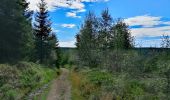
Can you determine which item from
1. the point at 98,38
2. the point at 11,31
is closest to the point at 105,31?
the point at 98,38

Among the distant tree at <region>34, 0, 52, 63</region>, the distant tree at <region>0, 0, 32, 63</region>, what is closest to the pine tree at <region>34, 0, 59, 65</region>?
the distant tree at <region>34, 0, 52, 63</region>

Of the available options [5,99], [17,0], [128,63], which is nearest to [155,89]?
[5,99]

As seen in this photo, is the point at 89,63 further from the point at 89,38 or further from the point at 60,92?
the point at 60,92

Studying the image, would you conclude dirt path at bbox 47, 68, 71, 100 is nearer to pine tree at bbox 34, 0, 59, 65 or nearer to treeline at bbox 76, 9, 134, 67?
treeline at bbox 76, 9, 134, 67

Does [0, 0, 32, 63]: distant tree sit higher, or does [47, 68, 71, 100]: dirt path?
[0, 0, 32, 63]: distant tree

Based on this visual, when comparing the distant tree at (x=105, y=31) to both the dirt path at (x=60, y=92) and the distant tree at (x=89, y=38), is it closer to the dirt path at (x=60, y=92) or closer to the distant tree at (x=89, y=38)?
the distant tree at (x=89, y=38)

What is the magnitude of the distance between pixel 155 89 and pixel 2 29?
3025cm

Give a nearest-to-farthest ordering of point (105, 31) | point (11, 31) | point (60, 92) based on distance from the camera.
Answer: point (60, 92) < point (11, 31) < point (105, 31)

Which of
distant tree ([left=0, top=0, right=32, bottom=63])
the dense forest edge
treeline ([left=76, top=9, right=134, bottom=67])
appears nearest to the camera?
the dense forest edge

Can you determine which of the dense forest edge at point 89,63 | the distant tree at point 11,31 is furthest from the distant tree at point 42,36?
the distant tree at point 11,31

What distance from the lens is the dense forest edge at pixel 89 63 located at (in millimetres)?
20361

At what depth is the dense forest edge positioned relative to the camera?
20.4 m

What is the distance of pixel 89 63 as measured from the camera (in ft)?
198

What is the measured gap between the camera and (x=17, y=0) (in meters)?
47.5
